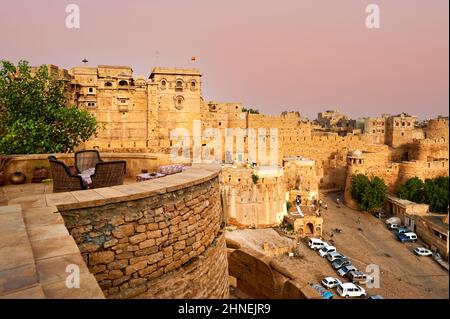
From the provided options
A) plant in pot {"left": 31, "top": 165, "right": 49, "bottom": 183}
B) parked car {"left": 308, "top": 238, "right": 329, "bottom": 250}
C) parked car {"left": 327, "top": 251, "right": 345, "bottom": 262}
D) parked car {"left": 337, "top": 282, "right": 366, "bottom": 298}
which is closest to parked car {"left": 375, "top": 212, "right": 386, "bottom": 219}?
parked car {"left": 308, "top": 238, "right": 329, "bottom": 250}

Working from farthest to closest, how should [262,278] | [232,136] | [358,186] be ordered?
[232,136] → [358,186] → [262,278]

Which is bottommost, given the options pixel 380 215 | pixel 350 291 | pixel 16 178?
pixel 350 291

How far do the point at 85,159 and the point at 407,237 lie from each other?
81.1 feet

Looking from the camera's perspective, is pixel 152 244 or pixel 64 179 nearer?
pixel 152 244

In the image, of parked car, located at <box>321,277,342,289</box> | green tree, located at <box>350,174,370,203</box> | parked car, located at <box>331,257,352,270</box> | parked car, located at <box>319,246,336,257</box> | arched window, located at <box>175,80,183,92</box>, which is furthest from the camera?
arched window, located at <box>175,80,183,92</box>

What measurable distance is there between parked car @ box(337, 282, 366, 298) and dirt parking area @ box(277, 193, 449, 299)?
2.59 feet

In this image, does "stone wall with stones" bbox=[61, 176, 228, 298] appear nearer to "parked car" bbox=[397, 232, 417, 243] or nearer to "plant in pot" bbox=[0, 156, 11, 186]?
"plant in pot" bbox=[0, 156, 11, 186]

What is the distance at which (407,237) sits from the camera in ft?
76.5

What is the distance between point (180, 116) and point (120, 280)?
36558 mm

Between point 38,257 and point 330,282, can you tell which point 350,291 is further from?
point 38,257

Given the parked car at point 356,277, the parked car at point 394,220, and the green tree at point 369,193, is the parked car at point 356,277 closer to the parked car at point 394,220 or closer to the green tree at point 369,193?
the parked car at point 394,220

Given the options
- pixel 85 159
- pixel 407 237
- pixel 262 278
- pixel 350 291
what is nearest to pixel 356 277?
pixel 350 291

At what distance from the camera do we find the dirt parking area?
56.8 ft
